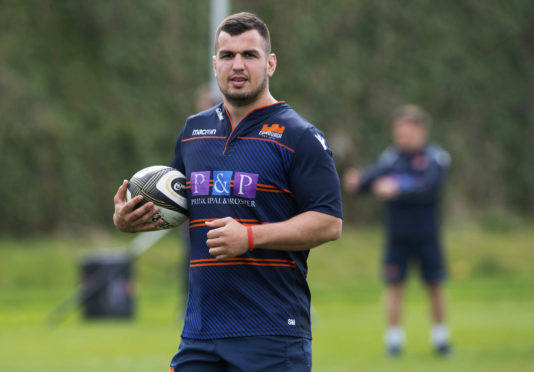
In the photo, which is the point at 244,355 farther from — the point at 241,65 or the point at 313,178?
the point at 241,65

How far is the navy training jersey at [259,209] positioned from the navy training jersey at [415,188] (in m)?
6.48

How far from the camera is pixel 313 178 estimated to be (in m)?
4.19

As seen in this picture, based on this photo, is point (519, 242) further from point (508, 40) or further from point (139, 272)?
point (139, 272)

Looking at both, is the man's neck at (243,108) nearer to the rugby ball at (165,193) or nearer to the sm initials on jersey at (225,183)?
the sm initials on jersey at (225,183)

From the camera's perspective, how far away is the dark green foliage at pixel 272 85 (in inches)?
781

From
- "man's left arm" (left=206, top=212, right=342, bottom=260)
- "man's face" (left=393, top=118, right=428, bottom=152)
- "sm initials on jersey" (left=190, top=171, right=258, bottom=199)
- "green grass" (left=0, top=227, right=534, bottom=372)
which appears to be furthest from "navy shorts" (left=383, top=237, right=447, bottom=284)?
"sm initials on jersey" (left=190, top=171, right=258, bottom=199)

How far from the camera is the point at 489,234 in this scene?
25.1 metres

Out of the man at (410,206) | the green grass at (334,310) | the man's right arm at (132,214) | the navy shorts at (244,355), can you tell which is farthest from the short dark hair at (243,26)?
the man at (410,206)

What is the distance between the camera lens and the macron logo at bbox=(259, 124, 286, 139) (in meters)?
4.27

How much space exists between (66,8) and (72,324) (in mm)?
9155

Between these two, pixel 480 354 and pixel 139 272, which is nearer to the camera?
pixel 480 354

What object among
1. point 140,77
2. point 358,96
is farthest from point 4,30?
point 358,96

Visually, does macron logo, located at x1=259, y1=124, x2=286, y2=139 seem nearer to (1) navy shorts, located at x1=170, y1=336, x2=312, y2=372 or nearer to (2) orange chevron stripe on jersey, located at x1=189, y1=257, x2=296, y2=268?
(2) orange chevron stripe on jersey, located at x1=189, y1=257, x2=296, y2=268

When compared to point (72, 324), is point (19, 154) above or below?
above
